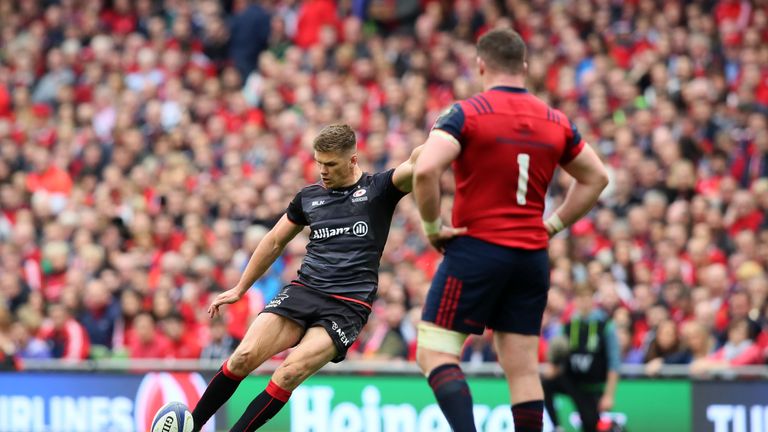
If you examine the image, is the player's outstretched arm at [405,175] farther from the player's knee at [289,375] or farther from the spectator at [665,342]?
the spectator at [665,342]

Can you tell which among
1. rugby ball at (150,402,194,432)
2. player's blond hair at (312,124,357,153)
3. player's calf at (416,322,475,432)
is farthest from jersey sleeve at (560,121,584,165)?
rugby ball at (150,402,194,432)

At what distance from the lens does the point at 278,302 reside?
809cm

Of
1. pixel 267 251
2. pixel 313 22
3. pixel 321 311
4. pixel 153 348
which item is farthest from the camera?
pixel 313 22

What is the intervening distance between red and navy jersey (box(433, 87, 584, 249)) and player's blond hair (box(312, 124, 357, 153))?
1154 millimetres

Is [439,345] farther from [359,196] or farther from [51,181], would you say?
[51,181]

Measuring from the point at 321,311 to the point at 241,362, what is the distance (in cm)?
59

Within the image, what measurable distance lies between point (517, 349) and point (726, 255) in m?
7.49

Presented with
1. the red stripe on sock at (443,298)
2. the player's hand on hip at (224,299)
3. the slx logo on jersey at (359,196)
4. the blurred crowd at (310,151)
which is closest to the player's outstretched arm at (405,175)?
the slx logo on jersey at (359,196)

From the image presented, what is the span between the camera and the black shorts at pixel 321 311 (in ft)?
26.4

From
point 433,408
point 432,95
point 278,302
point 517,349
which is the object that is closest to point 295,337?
point 278,302

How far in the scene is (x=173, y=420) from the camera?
7.81 meters

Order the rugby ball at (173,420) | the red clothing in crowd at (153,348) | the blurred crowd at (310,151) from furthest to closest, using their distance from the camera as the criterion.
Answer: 1. the red clothing in crowd at (153,348)
2. the blurred crowd at (310,151)
3. the rugby ball at (173,420)

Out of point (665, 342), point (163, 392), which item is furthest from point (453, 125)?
→ point (163, 392)

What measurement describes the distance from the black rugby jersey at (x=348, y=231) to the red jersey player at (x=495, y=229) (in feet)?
3.70
